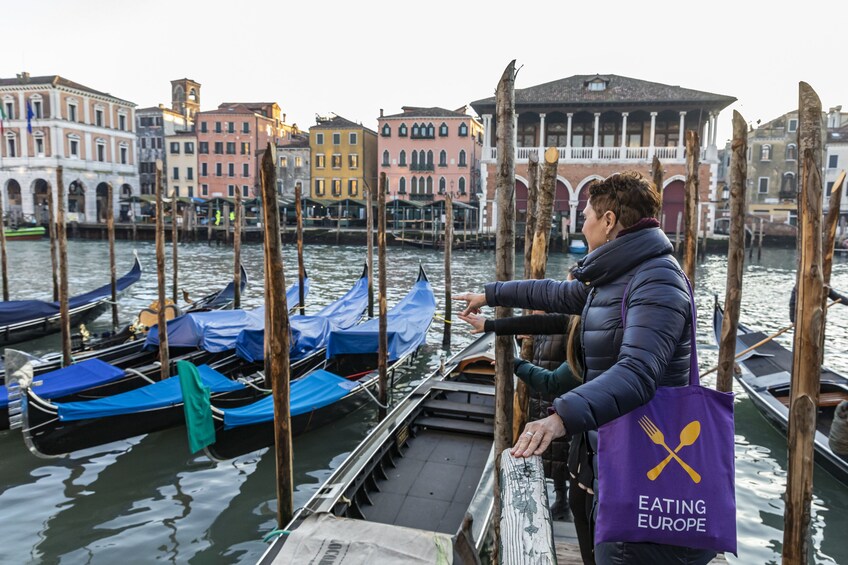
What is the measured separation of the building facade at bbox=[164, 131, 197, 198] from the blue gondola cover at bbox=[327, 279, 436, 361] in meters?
35.2

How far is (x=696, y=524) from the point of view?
1.51 m

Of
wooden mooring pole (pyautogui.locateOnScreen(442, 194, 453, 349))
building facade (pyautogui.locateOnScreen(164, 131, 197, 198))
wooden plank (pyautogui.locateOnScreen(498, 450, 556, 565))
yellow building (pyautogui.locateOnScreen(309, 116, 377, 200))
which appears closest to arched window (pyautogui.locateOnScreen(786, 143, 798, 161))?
yellow building (pyautogui.locateOnScreen(309, 116, 377, 200))

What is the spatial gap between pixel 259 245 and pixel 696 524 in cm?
3258

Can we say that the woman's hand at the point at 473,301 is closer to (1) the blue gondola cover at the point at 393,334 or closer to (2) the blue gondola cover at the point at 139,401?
(2) the blue gondola cover at the point at 139,401

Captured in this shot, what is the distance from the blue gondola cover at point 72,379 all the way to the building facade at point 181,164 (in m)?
37.1

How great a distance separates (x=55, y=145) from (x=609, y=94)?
30444mm

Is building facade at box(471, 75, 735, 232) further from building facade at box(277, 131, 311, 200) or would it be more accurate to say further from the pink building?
building facade at box(277, 131, 311, 200)

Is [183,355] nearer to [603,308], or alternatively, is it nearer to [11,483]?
[11,483]

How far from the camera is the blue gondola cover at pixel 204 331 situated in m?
8.04

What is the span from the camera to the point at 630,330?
1401mm

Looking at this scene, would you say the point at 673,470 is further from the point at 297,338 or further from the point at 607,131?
the point at 607,131

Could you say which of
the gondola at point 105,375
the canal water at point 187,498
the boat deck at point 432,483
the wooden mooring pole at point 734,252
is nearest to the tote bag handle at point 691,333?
the boat deck at point 432,483

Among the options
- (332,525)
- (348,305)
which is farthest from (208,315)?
(332,525)

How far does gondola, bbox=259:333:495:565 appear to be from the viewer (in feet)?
10.8
